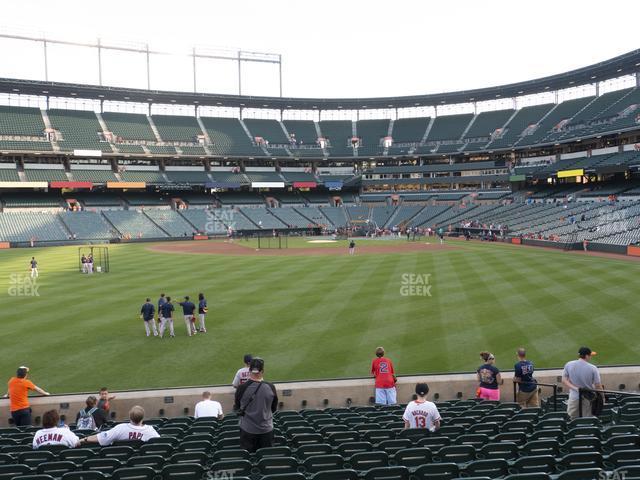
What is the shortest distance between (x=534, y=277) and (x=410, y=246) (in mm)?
26548

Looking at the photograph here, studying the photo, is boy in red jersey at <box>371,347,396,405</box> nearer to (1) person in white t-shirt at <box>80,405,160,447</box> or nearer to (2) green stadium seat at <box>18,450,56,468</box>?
(1) person in white t-shirt at <box>80,405,160,447</box>

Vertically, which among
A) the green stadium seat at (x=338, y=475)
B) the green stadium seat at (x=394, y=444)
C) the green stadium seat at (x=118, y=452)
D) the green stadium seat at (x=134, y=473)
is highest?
the green stadium seat at (x=338, y=475)

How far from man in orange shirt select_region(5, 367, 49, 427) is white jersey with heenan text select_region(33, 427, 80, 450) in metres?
4.22

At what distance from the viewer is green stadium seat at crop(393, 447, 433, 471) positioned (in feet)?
23.1

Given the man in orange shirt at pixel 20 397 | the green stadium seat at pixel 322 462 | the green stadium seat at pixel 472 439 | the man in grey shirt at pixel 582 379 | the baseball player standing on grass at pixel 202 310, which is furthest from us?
the baseball player standing on grass at pixel 202 310

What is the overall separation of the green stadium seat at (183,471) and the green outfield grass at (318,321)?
9665mm

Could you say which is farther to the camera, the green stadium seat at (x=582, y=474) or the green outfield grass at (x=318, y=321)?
the green outfield grass at (x=318, y=321)

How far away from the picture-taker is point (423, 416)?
889 centimetres

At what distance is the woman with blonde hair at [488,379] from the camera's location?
12086 mm

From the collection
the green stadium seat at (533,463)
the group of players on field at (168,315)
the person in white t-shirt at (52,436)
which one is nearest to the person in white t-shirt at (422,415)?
the green stadium seat at (533,463)

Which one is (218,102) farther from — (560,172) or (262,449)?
(262,449)

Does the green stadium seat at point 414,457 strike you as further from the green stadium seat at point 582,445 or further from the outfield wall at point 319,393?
the outfield wall at point 319,393

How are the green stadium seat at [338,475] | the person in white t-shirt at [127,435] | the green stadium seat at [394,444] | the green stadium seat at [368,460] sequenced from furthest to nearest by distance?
the person in white t-shirt at [127,435]
the green stadium seat at [394,444]
the green stadium seat at [368,460]
the green stadium seat at [338,475]

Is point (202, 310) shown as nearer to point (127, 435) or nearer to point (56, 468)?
point (127, 435)
